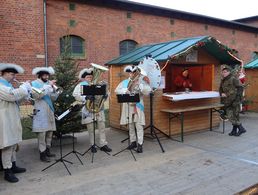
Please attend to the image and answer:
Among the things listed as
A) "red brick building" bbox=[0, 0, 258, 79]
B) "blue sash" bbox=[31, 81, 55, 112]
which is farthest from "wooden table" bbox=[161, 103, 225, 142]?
"red brick building" bbox=[0, 0, 258, 79]

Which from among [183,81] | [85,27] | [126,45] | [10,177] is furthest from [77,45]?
[10,177]

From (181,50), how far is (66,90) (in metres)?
3.06

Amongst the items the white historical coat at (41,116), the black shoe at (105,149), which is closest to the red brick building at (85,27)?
the white historical coat at (41,116)

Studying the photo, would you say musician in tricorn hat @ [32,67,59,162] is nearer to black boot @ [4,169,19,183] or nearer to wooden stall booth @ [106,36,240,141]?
black boot @ [4,169,19,183]

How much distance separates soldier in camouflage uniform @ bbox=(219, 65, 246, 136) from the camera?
7.84m

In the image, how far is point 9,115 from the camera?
4766 millimetres

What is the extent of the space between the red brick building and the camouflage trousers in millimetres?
6629

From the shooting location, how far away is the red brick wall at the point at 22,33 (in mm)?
11648

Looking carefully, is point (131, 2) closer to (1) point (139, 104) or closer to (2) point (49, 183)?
(1) point (139, 104)

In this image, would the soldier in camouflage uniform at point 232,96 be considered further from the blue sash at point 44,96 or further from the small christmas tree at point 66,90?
the blue sash at point 44,96

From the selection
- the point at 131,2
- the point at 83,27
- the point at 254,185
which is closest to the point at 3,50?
the point at 83,27

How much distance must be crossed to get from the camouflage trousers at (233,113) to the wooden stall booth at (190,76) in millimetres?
444

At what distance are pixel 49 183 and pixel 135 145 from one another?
100 inches

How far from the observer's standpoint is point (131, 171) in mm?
5184
